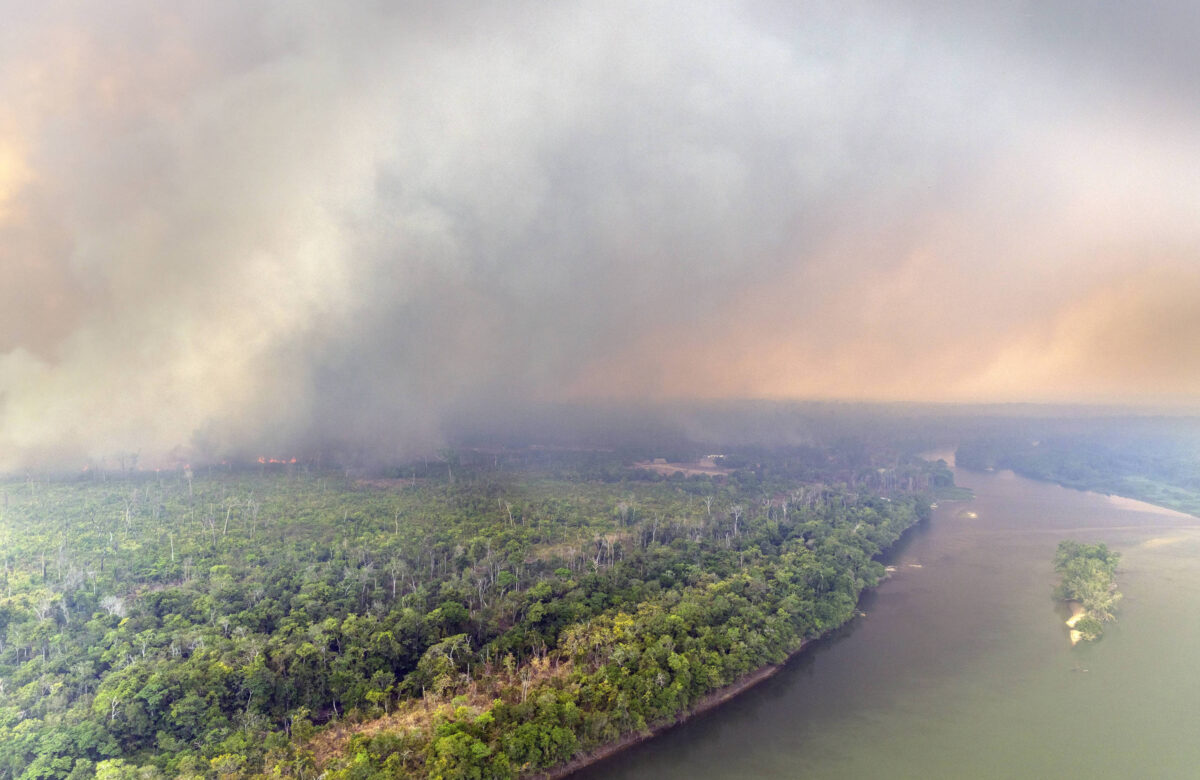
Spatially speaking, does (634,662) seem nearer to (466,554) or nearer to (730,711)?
(730,711)

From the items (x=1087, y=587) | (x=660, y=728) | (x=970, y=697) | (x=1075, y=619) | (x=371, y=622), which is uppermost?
(x=371, y=622)

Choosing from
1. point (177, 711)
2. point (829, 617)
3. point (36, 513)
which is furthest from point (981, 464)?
point (36, 513)

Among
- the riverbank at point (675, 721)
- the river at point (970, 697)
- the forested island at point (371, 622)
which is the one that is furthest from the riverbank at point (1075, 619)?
the riverbank at point (675, 721)

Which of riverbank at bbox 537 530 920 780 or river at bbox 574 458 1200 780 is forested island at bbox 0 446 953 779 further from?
river at bbox 574 458 1200 780

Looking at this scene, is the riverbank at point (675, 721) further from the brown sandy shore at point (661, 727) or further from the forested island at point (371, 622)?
the forested island at point (371, 622)

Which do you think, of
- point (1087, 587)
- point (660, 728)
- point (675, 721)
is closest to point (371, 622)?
point (660, 728)

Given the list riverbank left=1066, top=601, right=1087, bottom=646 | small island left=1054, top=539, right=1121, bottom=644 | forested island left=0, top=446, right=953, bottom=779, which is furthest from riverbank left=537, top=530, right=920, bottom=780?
small island left=1054, top=539, right=1121, bottom=644

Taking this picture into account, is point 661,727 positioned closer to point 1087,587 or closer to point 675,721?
point 675,721
